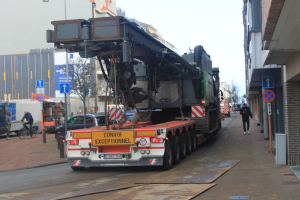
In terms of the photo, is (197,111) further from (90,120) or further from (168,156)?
(90,120)

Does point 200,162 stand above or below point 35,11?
below

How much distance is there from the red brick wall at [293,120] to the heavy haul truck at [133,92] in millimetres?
3332

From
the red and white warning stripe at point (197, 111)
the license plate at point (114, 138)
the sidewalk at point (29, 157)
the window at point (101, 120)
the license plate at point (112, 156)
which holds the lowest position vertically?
the sidewalk at point (29, 157)

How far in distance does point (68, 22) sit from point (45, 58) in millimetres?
49356

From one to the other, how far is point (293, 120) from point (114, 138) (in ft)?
17.0

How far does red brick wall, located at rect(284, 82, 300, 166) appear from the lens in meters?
10.2

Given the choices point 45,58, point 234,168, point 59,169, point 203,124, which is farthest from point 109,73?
point 45,58

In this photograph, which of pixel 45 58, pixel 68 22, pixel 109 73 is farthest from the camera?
pixel 45 58

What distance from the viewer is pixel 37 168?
1197 cm

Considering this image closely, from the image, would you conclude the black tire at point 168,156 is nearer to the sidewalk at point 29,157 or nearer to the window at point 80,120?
the sidewalk at point 29,157

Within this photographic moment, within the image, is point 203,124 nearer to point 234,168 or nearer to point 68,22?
point 234,168

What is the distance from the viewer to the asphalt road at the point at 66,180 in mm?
7781

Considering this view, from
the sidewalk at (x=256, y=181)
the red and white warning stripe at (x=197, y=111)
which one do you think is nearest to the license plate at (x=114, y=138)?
the sidewalk at (x=256, y=181)

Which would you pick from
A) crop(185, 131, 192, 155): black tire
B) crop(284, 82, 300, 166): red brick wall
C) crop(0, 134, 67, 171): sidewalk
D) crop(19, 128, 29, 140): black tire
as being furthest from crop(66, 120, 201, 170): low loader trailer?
crop(19, 128, 29, 140): black tire
